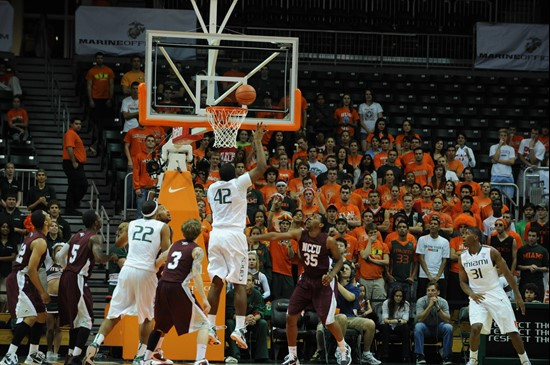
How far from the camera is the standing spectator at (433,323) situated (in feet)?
59.0

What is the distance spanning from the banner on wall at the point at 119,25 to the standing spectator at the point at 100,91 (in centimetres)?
149

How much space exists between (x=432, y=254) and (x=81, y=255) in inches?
286

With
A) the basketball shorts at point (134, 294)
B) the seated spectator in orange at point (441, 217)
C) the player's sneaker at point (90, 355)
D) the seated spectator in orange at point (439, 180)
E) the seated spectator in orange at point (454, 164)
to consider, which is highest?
the seated spectator in orange at point (454, 164)

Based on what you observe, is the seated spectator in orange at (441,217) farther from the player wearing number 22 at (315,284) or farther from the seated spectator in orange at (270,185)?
the player wearing number 22 at (315,284)

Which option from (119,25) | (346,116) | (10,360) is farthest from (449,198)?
(10,360)

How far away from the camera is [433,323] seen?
18.2 metres

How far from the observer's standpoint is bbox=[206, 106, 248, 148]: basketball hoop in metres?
15.1

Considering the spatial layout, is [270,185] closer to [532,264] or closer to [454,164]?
[454,164]

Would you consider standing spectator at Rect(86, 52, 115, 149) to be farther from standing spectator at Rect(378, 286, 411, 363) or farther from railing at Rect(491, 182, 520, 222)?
standing spectator at Rect(378, 286, 411, 363)

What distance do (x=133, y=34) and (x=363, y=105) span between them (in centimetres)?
583

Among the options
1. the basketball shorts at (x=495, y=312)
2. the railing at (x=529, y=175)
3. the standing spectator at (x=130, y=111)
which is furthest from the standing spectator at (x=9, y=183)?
the railing at (x=529, y=175)

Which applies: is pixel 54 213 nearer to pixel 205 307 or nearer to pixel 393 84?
pixel 205 307

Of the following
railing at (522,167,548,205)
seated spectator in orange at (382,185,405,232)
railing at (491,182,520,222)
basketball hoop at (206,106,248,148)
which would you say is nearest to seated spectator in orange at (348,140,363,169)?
seated spectator in orange at (382,185,405,232)

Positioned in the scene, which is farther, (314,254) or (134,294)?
(314,254)
